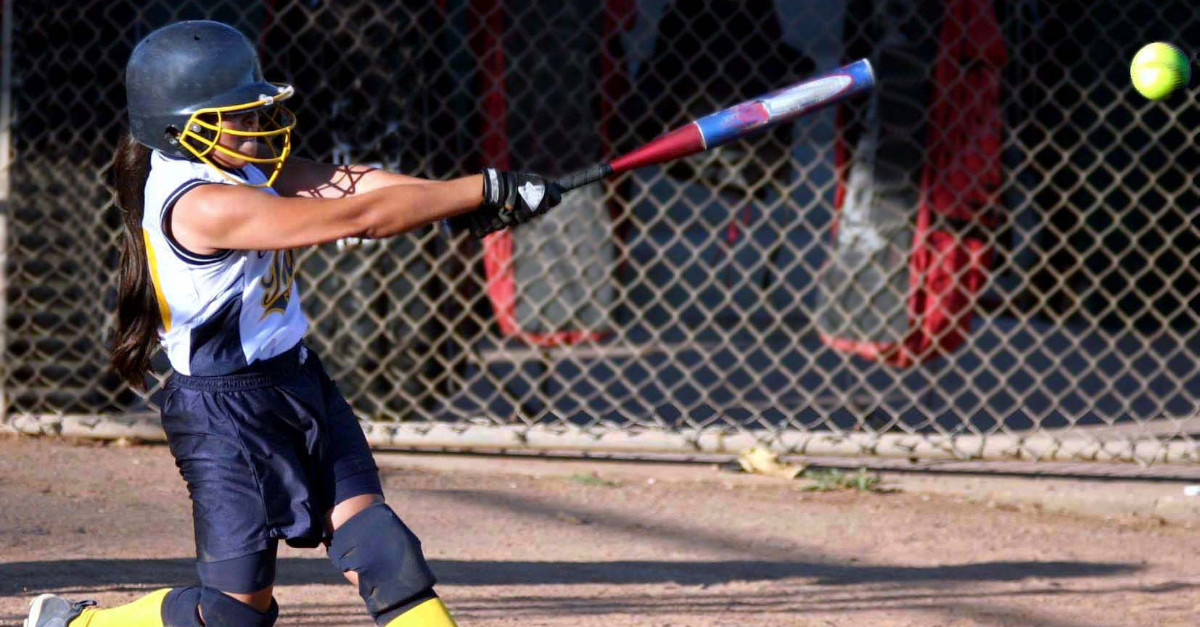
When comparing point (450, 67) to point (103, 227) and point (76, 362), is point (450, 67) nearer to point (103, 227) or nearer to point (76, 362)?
point (103, 227)

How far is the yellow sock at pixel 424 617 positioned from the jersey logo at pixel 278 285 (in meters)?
0.60

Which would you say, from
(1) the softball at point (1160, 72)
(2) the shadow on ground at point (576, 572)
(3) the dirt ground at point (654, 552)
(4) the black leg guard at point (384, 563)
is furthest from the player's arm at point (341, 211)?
(1) the softball at point (1160, 72)

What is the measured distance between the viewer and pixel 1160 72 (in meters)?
3.21

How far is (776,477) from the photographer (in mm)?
4684

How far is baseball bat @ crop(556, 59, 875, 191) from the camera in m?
2.84

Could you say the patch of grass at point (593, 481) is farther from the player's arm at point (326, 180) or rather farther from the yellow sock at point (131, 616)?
the yellow sock at point (131, 616)

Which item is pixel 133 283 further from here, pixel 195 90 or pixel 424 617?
pixel 424 617

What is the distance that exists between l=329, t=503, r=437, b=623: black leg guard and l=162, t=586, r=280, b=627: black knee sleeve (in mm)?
171

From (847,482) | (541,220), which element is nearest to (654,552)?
(847,482)

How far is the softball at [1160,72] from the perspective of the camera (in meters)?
3.21

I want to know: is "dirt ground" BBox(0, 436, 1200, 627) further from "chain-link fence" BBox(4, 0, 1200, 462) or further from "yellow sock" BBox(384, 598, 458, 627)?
"yellow sock" BBox(384, 598, 458, 627)

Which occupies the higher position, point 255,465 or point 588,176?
point 588,176

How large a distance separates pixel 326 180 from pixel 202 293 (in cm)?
43

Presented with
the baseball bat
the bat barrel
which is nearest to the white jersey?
the baseball bat
